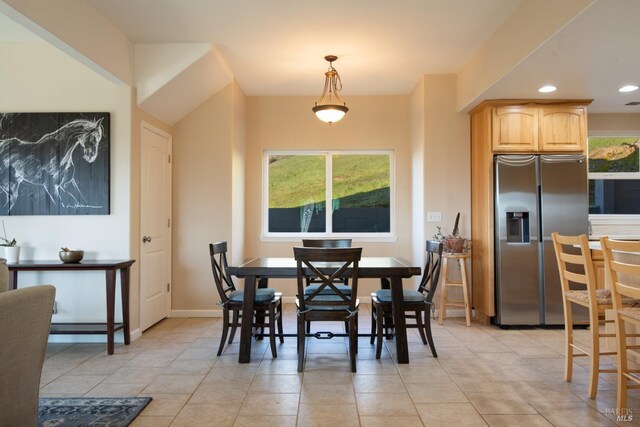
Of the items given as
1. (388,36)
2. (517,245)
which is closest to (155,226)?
(388,36)

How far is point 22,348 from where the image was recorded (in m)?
1.69

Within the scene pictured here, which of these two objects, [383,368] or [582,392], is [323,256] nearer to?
[383,368]

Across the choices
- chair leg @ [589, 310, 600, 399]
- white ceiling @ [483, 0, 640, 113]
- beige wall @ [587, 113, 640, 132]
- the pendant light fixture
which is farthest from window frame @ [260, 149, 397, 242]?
chair leg @ [589, 310, 600, 399]

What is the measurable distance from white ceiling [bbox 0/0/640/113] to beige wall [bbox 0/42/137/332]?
11.6 inches

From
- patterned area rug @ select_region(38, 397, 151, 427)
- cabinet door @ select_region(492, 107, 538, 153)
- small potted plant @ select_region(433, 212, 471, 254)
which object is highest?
cabinet door @ select_region(492, 107, 538, 153)

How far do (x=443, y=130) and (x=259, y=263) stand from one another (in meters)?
2.68

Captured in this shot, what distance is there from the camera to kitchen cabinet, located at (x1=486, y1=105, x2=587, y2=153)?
4223 millimetres

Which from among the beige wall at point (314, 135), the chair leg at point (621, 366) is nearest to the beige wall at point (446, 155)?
the beige wall at point (314, 135)

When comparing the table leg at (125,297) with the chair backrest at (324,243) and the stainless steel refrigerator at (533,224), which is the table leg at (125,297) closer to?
the chair backrest at (324,243)

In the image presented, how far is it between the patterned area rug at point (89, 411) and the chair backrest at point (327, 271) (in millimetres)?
1221

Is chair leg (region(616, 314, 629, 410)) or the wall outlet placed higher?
the wall outlet

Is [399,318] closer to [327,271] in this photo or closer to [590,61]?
[327,271]

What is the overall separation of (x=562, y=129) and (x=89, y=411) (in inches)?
186

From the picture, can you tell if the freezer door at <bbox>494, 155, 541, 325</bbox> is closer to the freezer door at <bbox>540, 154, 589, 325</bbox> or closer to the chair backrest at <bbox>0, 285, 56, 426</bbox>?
the freezer door at <bbox>540, 154, 589, 325</bbox>
